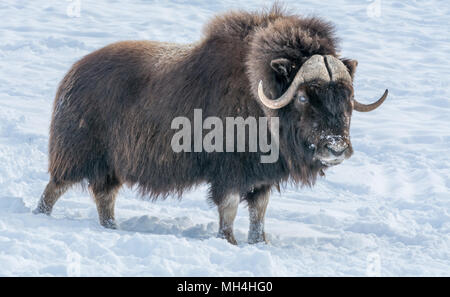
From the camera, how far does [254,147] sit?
4.03m

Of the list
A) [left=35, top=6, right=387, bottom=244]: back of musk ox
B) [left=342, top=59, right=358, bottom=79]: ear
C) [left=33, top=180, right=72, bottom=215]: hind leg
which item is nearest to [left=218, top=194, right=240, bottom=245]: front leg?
[left=35, top=6, right=387, bottom=244]: back of musk ox

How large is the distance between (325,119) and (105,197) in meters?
1.72

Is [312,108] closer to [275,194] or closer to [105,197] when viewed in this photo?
[105,197]

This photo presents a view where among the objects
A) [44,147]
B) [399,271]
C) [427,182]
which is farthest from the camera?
[44,147]

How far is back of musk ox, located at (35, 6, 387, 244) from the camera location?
3820 millimetres

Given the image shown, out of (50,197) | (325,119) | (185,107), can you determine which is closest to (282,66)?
(325,119)

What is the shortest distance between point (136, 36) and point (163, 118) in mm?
5946

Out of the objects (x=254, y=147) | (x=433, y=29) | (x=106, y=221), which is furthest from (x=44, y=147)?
(x=433, y=29)

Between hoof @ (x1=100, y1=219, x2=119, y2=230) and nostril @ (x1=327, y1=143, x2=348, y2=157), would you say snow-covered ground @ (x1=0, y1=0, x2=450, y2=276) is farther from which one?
nostril @ (x1=327, y1=143, x2=348, y2=157)

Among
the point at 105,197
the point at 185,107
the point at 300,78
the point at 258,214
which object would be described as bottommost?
the point at 105,197

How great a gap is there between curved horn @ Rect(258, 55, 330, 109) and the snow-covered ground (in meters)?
0.79

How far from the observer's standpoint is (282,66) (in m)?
3.88

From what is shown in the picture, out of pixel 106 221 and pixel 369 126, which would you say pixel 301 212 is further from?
pixel 369 126

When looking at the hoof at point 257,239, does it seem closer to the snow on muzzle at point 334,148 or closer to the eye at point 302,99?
the snow on muzzle at point 334,148
